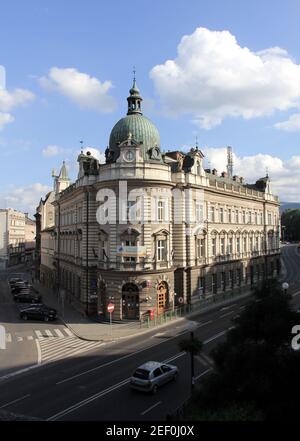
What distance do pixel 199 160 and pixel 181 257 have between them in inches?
512

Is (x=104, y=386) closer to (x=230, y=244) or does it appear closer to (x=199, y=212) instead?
(x=199, y=212)

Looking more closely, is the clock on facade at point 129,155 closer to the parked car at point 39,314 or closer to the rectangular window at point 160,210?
the rectangular window at point 160,210

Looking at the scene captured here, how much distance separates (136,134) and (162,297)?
19.2m

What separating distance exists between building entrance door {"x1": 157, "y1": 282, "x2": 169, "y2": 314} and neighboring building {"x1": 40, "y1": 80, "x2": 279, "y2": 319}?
0.11 m

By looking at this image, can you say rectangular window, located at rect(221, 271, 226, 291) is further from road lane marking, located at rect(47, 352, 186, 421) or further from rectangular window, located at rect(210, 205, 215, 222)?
road lane marking, located at rect(47, 352, 186, 421)

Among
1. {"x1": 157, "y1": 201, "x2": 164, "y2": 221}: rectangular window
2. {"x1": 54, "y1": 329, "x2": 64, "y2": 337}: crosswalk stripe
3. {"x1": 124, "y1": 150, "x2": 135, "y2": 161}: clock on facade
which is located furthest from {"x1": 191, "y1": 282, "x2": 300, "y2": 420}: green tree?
{"x1": 124, "y1": 150, "x2": 135, "y2": 161}: clock on facade

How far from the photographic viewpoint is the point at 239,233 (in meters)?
65.0

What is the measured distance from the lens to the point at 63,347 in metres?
34.9

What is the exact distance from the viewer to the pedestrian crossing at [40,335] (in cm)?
3784

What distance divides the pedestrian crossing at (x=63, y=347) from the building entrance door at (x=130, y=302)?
24.1 feet

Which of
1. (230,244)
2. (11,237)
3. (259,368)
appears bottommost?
(259,368)

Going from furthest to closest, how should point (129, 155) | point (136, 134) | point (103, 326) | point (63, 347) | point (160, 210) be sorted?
point (136, 134) < point (160, 210) < point (129, 155) < point (103, 326) < point (63, 347)

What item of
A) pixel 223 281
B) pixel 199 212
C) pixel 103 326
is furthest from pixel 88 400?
pixel 223 281
